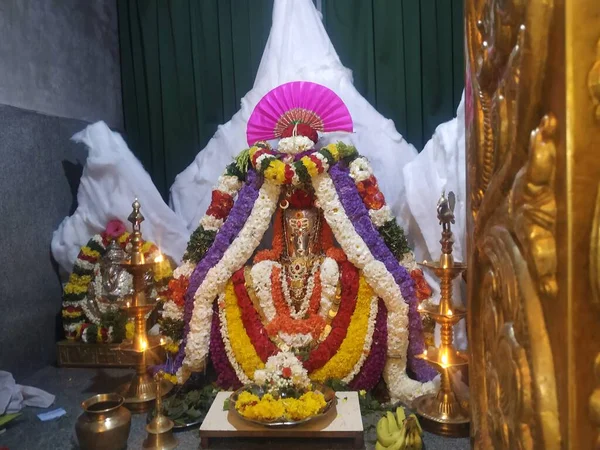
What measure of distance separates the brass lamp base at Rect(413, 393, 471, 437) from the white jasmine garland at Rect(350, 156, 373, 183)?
1.18 meters

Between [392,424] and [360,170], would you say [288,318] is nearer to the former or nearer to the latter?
[392,424]

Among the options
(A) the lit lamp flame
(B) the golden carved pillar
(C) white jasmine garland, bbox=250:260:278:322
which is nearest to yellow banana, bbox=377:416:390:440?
(A) the lit lamp flame

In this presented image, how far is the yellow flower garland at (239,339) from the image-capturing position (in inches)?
107

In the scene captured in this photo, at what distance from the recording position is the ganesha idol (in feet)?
8.79

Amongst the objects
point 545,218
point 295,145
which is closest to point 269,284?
point 295,145

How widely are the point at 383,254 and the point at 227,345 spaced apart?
38.5 inches

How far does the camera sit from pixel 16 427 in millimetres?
2490

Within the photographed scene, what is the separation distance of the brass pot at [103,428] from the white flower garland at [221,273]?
0.61 m

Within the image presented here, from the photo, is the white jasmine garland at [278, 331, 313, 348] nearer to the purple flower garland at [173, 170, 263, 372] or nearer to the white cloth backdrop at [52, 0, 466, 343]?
the purple flower garland at [173, 170, 263, 372]

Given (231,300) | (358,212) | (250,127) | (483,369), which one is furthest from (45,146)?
(483,369)

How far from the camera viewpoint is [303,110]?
2986 mm

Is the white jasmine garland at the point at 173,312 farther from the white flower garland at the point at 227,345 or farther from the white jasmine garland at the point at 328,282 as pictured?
the white jasmine garland at the point at 328,282

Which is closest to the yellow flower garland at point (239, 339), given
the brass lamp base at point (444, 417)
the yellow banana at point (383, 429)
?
the yellow banana at point (383, 429)

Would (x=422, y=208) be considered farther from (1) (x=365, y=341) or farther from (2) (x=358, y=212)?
(1) (x=365, y=341)
